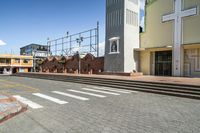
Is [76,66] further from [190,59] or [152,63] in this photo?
[190,59]

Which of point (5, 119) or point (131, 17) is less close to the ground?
point (131, 17)

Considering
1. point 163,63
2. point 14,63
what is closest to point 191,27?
point 163,63

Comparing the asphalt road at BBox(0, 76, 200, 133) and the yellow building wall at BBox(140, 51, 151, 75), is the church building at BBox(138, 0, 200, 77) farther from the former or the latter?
the asphalt road at BBox(0, 76, 200, 133)

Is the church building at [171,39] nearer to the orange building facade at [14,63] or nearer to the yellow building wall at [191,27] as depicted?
the yellow building wall at [191,27]

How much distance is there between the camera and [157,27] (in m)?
25.0

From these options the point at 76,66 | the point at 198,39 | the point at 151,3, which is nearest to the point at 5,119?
the point at 198,39

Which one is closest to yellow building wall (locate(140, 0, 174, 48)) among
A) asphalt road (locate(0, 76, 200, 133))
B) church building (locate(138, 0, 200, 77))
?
church building (locate(138, 0, 200, 77))

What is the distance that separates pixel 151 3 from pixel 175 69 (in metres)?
9.51

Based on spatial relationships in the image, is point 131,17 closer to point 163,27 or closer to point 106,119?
point 163,27

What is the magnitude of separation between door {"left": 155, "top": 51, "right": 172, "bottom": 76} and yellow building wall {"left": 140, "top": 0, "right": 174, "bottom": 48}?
3.91 feet

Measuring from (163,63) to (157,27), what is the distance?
15.1ft

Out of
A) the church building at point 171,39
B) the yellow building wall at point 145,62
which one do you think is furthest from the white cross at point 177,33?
the yellow building wall at point 145,62

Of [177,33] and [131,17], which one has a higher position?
[131,17]

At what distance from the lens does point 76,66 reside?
36000 mm
